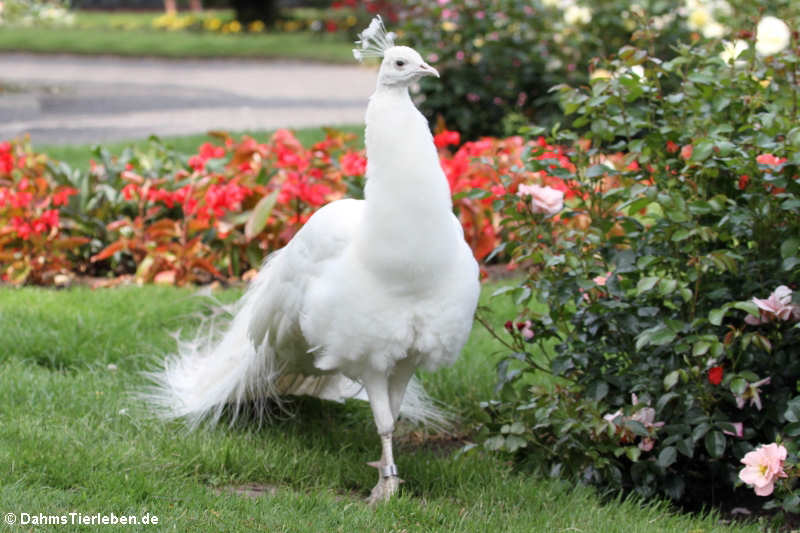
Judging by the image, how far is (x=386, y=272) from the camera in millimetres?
3082

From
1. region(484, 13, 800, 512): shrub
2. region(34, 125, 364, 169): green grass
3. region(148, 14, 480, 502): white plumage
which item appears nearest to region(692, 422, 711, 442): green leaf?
region(484, 13, 800, 512): shrub

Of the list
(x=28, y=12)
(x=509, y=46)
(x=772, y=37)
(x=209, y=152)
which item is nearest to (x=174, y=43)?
(x=28, y=12)

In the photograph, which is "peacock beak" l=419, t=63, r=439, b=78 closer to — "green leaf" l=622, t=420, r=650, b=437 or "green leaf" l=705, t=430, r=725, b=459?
"green leaf" l=622, t=420, r=650, b=437

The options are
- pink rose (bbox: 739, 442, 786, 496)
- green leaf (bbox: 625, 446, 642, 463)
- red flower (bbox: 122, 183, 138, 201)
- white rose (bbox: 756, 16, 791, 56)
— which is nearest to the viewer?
pink rose (bbox: 739, 442, 786, 496)

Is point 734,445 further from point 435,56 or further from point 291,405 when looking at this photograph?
point 435,56

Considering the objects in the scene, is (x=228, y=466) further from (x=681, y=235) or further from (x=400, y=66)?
(x=681, y=235)

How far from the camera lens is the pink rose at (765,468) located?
298cm

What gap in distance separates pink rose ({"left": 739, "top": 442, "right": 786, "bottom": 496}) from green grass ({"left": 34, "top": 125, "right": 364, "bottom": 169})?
15.5ft

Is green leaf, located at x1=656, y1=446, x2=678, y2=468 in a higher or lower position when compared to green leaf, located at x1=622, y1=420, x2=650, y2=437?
lower

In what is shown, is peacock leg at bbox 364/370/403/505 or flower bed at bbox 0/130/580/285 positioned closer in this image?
peacock leg at bbox 364/370/403/505

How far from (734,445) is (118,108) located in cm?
970

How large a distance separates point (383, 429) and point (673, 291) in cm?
102

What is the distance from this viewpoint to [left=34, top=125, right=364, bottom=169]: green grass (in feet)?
26.0

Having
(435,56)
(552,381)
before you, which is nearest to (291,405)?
(552,381)
